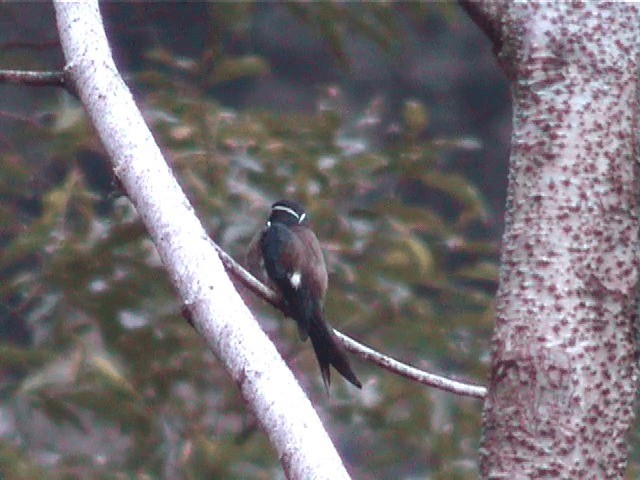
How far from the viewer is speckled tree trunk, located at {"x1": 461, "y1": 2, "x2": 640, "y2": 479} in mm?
1380

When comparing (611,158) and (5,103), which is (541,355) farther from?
(5,103)

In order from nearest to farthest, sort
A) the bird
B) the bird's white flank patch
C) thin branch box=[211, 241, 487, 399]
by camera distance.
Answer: thin branch box=[211, 241, 487, 399]
the bird
the bird's white flank patch

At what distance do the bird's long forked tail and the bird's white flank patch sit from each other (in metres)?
0.17

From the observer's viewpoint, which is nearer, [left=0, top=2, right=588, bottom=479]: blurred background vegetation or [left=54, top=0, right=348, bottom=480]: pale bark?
[left=54, top=0, right=348, bottom=480]: pale bark

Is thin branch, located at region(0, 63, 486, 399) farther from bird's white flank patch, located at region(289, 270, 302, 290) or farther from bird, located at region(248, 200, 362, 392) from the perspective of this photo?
bird's white flank patch, located at region(289, 270, 302, 290)

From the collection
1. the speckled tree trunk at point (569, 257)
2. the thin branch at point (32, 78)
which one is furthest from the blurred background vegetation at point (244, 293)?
the speckled tree trunk at point (569, 257)

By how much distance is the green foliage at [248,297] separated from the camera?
2.94 m

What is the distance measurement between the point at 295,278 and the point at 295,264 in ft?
0.22

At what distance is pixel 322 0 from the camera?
3.34 metres

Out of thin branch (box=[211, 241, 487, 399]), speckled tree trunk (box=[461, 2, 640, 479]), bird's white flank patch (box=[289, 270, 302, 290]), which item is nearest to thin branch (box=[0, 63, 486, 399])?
thin branch (box=[211, 241, 487, 399])

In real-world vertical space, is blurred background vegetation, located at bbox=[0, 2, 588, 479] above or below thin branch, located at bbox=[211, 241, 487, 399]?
below

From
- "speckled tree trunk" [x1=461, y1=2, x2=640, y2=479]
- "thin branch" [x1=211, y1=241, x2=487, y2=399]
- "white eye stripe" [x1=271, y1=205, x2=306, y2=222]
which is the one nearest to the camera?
"speckled tree trunk" [x1=461, y1=2, x2=640, y2=479]

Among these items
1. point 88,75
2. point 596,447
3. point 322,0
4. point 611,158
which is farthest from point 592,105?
point 322,0

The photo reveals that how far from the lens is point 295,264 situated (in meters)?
2.77
